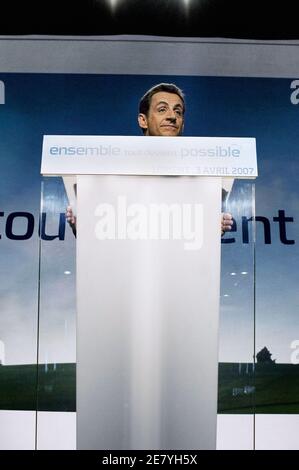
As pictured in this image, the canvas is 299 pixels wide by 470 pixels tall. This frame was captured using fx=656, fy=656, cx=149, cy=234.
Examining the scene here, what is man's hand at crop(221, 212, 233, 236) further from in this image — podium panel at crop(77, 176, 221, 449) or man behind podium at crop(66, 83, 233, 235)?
man behind podium at crop(66, 83, 233, 235)

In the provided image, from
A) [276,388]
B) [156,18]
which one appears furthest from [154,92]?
[276,388]

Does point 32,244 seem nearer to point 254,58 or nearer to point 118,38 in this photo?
point 118,38

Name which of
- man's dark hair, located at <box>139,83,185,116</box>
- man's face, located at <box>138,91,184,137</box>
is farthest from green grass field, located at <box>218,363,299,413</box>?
man's dark hair, located at <box>139,83,185,116</box>

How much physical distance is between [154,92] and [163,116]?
0.44 meters

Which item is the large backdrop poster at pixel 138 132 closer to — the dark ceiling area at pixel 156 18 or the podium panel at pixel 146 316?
the dark ceiling area at pixel 156 18

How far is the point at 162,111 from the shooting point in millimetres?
4266

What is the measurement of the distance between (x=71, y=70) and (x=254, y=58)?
133cm

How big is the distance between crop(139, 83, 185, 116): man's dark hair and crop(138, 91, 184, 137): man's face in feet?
0.11

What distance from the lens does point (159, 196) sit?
2199 millimetres

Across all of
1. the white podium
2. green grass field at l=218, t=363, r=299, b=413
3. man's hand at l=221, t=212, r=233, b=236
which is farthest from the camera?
green grass field at l=218, t=363, r=299, b=413

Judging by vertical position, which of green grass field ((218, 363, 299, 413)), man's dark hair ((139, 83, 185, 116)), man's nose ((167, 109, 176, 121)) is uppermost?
man's dark hair ((139, 83, 185, 116))

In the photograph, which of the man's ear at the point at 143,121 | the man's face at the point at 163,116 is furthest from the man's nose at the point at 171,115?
the man's ear at the point at 143,121

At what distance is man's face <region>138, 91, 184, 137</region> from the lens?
4.02 meters

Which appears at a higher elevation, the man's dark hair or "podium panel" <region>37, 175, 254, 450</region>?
the man's dark hair
